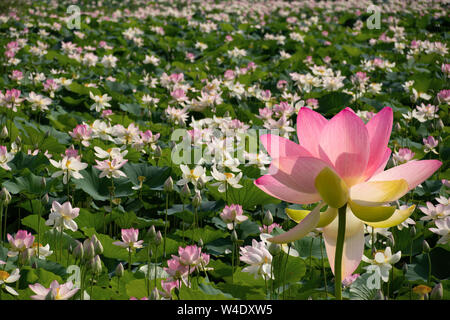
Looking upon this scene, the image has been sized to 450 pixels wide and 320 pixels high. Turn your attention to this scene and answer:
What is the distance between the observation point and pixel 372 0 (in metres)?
10.0

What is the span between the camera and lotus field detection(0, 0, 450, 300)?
69 centimetres

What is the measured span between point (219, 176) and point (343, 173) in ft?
3.49

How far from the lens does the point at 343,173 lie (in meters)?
0.67

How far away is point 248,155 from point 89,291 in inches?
38.5

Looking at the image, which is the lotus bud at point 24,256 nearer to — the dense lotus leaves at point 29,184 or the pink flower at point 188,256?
the pink flower at point 188,256

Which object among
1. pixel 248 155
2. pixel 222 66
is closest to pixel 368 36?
pixel 222 66

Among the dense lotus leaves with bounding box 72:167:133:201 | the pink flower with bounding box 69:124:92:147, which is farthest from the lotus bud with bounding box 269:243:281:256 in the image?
the pink flower with bounding box 69:124:92:147

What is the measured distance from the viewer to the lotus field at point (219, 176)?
27.2 inches

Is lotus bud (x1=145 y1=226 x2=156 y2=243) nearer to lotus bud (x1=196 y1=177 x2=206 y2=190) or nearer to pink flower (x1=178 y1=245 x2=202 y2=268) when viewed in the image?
pink flower (x1=178 y1=245 x2=202 y2=268)

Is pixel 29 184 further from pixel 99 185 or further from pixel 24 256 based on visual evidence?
pixel 24 256

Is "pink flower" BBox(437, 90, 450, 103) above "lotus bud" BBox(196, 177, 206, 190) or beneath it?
above

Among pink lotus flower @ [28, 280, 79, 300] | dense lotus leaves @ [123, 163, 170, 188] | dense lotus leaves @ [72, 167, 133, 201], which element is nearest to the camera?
pink lotus flower @ [28, 280, 79, 300]
